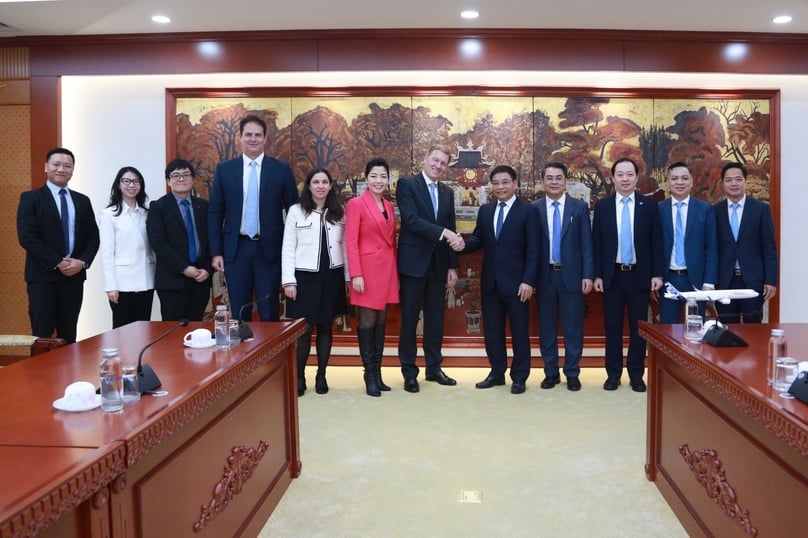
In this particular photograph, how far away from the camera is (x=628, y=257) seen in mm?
4520

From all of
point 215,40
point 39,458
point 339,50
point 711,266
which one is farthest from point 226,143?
point 39,458

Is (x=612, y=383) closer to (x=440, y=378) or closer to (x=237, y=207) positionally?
(x=440, y=378)

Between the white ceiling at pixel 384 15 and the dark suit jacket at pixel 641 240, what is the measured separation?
5.12 feet

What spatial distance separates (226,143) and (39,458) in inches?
180

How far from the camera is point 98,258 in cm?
573

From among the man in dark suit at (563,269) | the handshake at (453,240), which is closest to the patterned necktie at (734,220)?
the man in dark suit at (563,269)

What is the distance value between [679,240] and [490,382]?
173 cm

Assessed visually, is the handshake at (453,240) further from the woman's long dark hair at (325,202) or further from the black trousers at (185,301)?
the black trousers at (185,301)

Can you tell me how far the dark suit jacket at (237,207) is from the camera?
4414 mm

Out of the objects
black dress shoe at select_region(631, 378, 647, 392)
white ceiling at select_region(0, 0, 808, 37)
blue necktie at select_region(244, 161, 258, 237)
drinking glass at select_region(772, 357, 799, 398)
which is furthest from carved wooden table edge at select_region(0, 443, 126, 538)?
white ceiling at select_region(0, 0, 808, 37)

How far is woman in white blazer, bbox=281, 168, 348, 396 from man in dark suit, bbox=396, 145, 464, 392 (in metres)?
0.46

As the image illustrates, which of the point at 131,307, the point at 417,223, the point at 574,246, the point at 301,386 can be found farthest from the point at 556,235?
the point at 131,307

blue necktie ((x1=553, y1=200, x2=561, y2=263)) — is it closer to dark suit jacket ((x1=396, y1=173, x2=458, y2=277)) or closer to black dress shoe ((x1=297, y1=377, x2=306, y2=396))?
dark suit jacket ((x1=396, y1=173, x2=458, y2=277))

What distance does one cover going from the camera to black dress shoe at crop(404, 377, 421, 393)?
15.0ft
